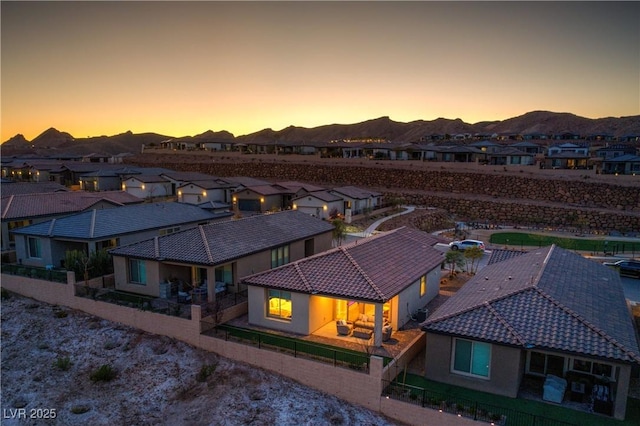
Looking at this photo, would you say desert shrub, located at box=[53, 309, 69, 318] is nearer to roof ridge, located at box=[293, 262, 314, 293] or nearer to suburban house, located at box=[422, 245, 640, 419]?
roof ridge, located at box=[293, 262, 314, 293]

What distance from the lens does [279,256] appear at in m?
26.5

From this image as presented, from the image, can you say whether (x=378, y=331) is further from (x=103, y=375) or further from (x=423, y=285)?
(x=103, y=375)

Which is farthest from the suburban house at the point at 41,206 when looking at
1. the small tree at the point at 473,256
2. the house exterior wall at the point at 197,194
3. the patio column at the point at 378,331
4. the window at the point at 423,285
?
the small tree at the point at 473,256

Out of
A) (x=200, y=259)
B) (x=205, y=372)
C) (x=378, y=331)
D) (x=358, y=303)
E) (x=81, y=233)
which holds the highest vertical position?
(x=81, y=233)

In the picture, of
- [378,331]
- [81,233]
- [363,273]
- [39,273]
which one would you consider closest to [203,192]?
[81,233]

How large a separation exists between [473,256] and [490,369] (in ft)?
50.3

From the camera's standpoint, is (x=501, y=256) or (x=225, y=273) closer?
(x=225, y=273)

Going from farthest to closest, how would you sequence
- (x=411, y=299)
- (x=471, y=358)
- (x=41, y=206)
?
(x=41, y=206)
(x=411, y=299)
(x=471, y=358)

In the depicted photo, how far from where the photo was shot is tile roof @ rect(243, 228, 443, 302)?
1862cm

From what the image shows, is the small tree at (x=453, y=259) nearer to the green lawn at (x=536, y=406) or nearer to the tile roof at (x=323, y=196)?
the green lawn at (x=536, y=406)

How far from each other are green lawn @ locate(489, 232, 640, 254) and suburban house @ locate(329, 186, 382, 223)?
14299mm

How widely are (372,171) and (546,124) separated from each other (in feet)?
391

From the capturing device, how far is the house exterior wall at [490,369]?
1491cm

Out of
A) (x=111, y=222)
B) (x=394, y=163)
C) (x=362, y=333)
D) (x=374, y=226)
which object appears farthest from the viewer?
(x=394, y=163)
